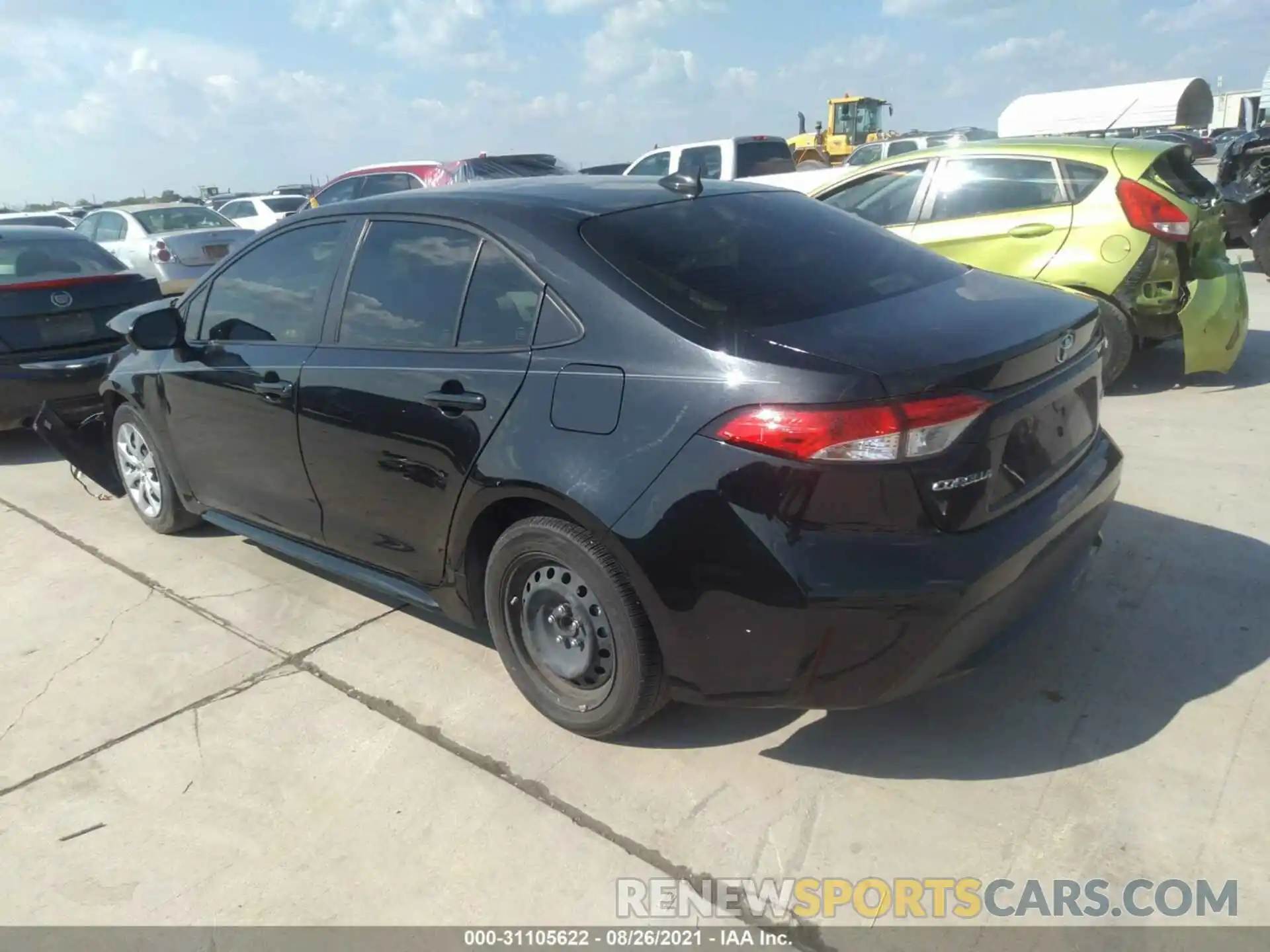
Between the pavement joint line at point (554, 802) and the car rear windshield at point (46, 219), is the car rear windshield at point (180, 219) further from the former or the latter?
the pavement joint line at point (554, 802)

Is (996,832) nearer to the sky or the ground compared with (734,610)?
nearer to the ground

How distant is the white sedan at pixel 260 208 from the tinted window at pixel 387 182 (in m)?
7.44

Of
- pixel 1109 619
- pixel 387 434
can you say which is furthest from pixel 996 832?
pixel 387 434

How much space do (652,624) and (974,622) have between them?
84 centimetres

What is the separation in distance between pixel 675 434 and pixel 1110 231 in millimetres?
4644

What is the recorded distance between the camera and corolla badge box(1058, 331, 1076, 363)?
2.80 meters

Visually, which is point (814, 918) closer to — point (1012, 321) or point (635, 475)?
point (635, 475)

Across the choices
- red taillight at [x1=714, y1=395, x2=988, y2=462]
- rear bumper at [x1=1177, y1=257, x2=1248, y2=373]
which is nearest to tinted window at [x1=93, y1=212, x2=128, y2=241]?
rear bumper at [x1=1177, y1=257, x2=1248, y2=373]

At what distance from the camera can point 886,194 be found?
700cm

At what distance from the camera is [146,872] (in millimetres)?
2643

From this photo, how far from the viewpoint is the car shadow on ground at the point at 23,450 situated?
262 inches

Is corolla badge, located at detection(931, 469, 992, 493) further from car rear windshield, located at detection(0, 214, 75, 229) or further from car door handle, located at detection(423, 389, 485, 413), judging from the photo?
car rear windshield, located at detection(0, 214, 75, 229)

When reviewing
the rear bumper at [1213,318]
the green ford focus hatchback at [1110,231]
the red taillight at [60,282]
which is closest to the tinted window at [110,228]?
the red taillight at [60,282]

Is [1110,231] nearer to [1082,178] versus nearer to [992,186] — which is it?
[1082,178]
